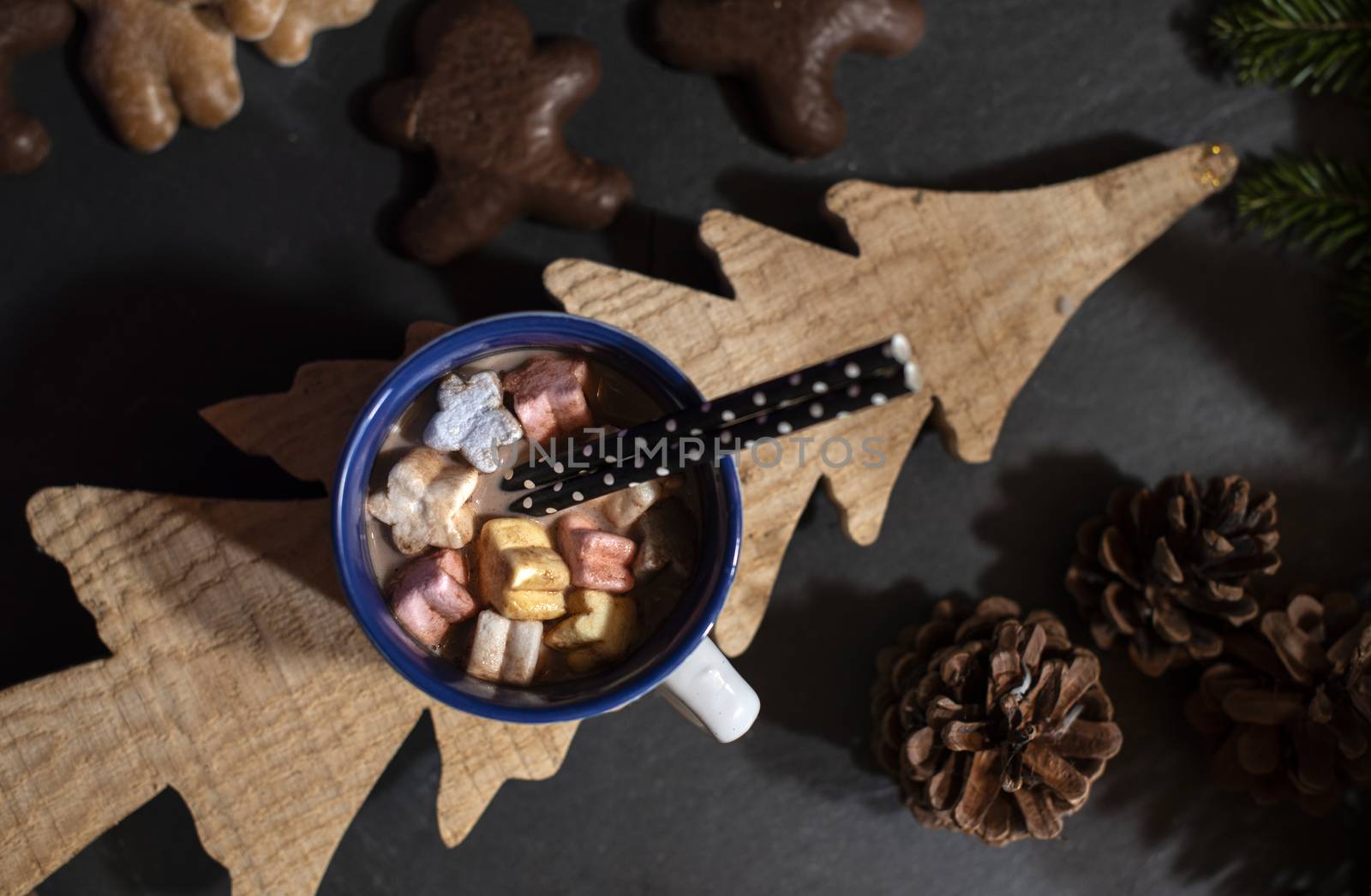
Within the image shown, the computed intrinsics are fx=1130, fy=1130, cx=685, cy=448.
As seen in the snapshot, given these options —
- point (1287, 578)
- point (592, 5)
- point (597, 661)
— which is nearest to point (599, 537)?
point (597, 661)

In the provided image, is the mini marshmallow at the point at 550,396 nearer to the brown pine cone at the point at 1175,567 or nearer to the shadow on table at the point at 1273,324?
the brown pine cone at the point at 1175,567

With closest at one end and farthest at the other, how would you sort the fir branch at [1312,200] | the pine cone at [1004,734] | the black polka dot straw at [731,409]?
the black polka dot straw at [731,409] → the pine cone at [1004,734] → the fir branch at [1312,200]

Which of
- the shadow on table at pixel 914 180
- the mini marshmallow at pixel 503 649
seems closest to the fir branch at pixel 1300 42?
the shadow on table at pixel 914 180

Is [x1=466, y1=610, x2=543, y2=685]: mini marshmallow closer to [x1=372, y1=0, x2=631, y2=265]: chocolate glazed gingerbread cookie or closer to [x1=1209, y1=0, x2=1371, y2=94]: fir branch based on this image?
[x1=372, y1=0, x2=631, y2=265]: chocolate glazed gingerbread cookie

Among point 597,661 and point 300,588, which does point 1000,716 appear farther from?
point 300,588

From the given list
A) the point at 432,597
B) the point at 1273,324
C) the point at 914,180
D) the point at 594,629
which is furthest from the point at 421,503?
the point at 1273,324

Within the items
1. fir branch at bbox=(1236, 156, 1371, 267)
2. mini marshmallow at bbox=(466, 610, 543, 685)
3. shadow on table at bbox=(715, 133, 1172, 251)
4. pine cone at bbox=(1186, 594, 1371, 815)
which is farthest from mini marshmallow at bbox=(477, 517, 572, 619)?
fir branch at bbox=(1236, 156, 1371, 267)

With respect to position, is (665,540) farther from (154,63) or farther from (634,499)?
(154,63)
